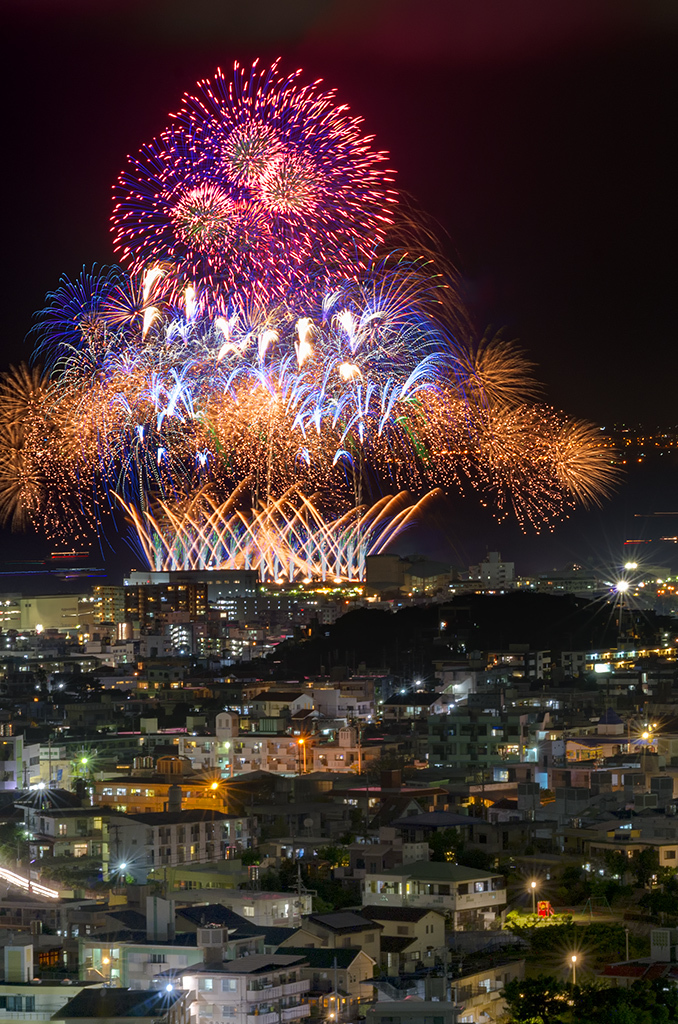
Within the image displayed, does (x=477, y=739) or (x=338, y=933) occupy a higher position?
(x=477, y=739)

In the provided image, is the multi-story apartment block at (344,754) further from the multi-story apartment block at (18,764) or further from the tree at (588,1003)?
the tree at (588,1003)

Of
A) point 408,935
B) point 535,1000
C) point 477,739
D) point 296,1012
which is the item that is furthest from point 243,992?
point 477,739

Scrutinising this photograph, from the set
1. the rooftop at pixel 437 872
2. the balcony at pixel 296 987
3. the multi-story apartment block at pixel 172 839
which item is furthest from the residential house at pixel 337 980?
the multi-story apartment block at pixel 172 839

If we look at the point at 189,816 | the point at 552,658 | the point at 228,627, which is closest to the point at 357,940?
the point at 189,816

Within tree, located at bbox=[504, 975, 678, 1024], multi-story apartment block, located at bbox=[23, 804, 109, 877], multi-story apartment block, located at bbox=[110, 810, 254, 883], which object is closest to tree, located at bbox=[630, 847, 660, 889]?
multi-story apartment block, located at bbox=[110, 810, 254, 883]

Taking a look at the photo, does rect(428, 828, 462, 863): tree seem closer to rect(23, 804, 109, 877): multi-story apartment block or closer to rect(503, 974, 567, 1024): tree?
rect(23, 804, 109, 877): multi-story apartment block

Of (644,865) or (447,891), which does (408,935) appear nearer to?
(447,891)
